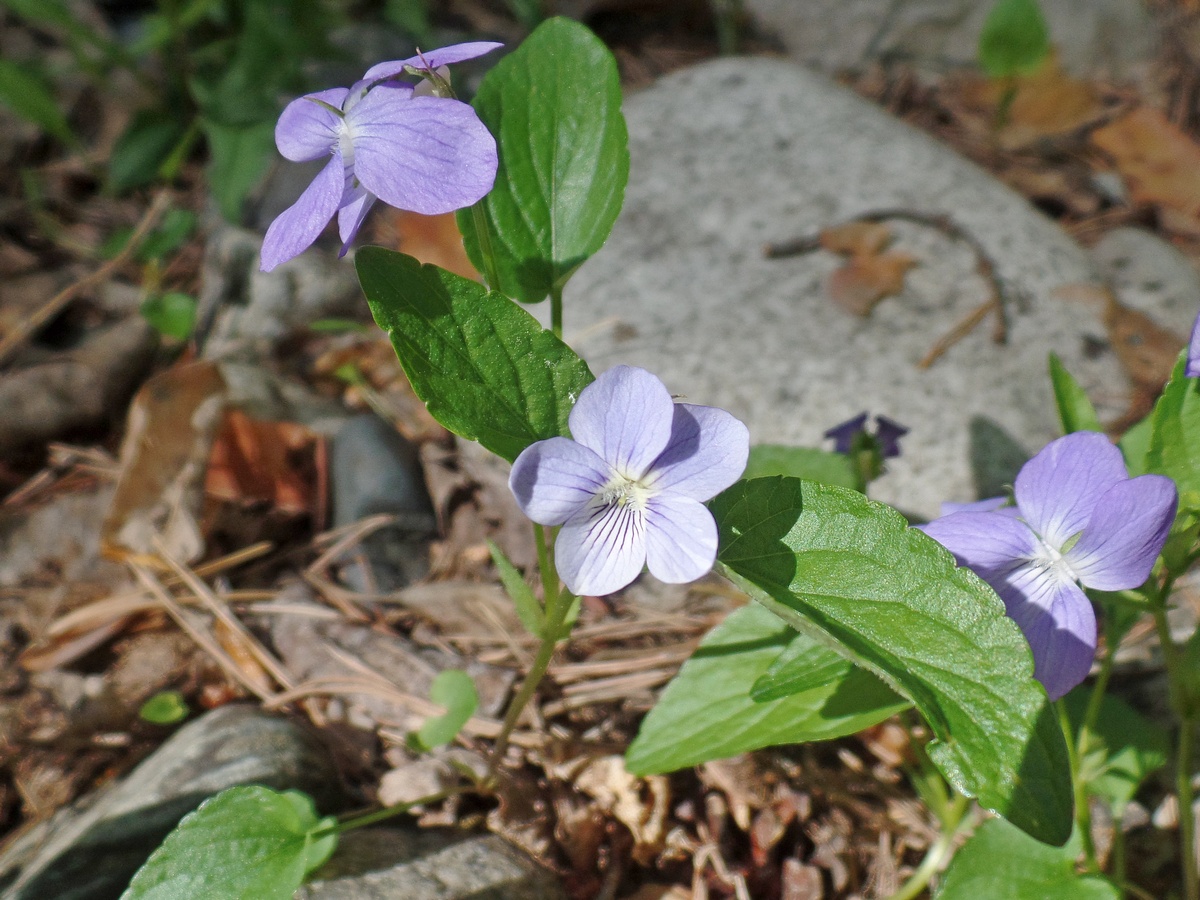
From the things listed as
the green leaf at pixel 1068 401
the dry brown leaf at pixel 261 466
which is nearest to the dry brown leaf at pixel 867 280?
the green leaf at pixel 1068 401

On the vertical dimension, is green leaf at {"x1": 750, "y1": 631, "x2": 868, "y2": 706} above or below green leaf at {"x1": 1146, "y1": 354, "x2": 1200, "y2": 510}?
below

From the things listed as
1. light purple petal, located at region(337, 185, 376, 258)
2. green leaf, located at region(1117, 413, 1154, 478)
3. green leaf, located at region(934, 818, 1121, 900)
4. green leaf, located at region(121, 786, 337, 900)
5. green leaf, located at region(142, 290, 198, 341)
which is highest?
light purple petal, located at region(337, 185, 376, 258)

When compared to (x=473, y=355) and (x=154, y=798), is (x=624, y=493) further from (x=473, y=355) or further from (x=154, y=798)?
(x=154, y=798)

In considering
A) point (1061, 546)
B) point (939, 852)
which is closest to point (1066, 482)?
point (1061, 546)

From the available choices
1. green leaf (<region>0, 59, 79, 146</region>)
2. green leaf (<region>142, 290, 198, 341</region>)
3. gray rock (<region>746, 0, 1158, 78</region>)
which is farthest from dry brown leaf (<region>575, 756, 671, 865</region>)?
gray rock (<region>746, 0, 1158, 78</region>)

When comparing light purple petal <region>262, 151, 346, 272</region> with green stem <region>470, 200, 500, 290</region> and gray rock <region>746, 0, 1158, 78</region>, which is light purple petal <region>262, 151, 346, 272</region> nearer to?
green stem <region>470, 200, 500, 290</region>

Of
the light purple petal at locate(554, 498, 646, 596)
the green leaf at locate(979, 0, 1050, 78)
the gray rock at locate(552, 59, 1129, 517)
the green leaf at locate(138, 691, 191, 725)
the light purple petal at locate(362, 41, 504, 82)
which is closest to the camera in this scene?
the light purple petal at locate(554, 498, 646, 596)

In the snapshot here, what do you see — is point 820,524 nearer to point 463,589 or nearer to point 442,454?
point 463,589

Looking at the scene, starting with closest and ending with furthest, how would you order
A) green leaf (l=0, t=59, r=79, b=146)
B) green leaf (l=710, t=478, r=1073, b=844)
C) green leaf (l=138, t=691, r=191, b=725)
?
green leaf (l=710, t=478, r=1073, b=844) < green leaf (l=138, t=691, r=191, b=725) < green leaf (l=0, t=59, r=79, b=146)
